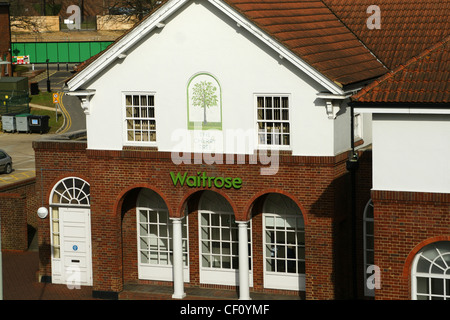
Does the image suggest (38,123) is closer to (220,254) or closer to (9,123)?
(9,123)

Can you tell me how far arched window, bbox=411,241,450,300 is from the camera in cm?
2298

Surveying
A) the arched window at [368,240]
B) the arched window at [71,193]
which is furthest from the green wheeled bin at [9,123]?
the arched window at [368,240]

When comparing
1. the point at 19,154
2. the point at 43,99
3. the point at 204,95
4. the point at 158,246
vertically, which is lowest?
the point at 158,246

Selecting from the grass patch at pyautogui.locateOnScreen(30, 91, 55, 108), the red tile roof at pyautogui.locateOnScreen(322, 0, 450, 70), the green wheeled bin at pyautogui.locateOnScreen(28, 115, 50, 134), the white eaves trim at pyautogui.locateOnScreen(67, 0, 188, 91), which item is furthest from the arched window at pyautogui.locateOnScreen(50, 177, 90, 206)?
the grass patch at pyautogui.locateOnScreen(30, 91, 55, 108)

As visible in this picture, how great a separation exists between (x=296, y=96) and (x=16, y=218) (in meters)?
15.2

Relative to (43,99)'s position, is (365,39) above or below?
above

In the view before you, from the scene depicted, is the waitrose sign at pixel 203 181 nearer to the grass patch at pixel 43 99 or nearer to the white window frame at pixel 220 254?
the white window frame at pixel 220 254

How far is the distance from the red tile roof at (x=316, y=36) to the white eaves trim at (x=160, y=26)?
144mm

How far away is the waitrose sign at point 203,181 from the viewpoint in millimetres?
28062

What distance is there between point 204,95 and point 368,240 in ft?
20.8

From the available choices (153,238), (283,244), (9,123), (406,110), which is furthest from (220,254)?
(9,123)

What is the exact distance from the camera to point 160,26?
92.7 feet
